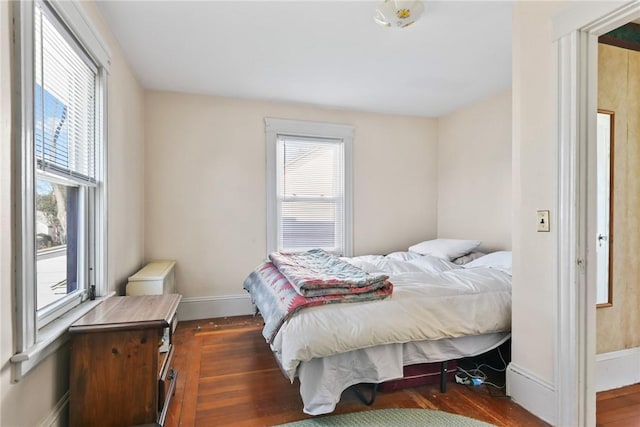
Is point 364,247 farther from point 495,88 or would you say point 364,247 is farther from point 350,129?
point 495,88

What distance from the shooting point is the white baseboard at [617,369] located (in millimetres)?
2145

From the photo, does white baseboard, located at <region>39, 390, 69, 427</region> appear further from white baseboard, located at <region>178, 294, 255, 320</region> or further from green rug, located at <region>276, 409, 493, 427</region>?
white baseboard, located at <region>178, 294, 255, 320</region>

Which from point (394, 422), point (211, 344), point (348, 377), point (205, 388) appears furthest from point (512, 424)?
point (211, 344)

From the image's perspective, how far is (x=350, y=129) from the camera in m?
4.17

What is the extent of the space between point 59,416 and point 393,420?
1675 millimetres

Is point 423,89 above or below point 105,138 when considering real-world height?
above

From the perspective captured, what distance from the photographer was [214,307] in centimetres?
371

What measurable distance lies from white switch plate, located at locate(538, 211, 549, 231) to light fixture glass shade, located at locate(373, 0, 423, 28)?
4.62 ft

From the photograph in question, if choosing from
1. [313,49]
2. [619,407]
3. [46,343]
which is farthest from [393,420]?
[313,49]

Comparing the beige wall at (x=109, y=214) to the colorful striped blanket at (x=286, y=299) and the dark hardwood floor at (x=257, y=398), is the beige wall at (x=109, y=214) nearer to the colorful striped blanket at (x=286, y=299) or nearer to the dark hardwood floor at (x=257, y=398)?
the dark hardwood floor at (x=257, y=398)

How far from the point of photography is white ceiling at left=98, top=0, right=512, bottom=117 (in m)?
2.15

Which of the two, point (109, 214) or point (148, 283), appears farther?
point (148, 283)

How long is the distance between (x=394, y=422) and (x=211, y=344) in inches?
70.2

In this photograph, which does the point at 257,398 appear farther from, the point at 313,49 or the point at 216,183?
the point at 313,49
